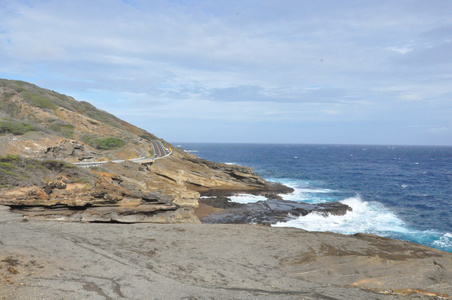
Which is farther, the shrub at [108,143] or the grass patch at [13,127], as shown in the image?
the shrub at [108,143]

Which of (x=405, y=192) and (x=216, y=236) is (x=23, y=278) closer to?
(x=216, y=236)

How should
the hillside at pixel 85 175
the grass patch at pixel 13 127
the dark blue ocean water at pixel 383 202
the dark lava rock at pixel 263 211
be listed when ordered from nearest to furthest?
the hillside at pixel 85 175, the dark blue ocean water at pixel 383 202, the dark lava rock at pixel 263 211, the grass patch at pixel 13 127

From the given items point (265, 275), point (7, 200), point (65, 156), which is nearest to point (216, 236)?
point (265, 275)

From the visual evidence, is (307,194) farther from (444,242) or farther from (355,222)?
(444,242)

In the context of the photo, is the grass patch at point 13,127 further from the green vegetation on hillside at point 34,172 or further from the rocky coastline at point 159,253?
the green vegetation on hillside at point 34,172

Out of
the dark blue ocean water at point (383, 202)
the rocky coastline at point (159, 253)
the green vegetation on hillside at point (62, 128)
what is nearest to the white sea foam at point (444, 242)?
the dark blue ocean water at point (383, 202)

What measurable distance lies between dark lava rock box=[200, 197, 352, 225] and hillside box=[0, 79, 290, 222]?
9.99 ft

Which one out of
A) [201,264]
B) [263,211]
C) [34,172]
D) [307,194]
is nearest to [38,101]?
[34,172]

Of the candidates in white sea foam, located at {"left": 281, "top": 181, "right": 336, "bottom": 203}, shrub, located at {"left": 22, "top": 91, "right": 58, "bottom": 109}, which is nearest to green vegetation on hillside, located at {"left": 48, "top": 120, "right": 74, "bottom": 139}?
shrub, located at {"left": 22, "top": 91, "right": 58, "bottom": 109}

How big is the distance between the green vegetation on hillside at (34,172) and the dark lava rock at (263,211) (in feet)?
37.9

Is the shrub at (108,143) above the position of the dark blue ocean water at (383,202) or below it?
above

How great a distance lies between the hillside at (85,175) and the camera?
63.1 ft

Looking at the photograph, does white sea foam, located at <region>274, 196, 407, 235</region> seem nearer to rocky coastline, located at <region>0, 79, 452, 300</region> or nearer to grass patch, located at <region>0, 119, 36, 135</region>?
rocky coastline, located at <region>0, 79, 452, 300</region>

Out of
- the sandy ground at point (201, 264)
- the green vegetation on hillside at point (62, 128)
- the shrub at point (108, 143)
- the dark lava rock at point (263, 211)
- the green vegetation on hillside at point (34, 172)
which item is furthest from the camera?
the shrub at point (108, 143)
